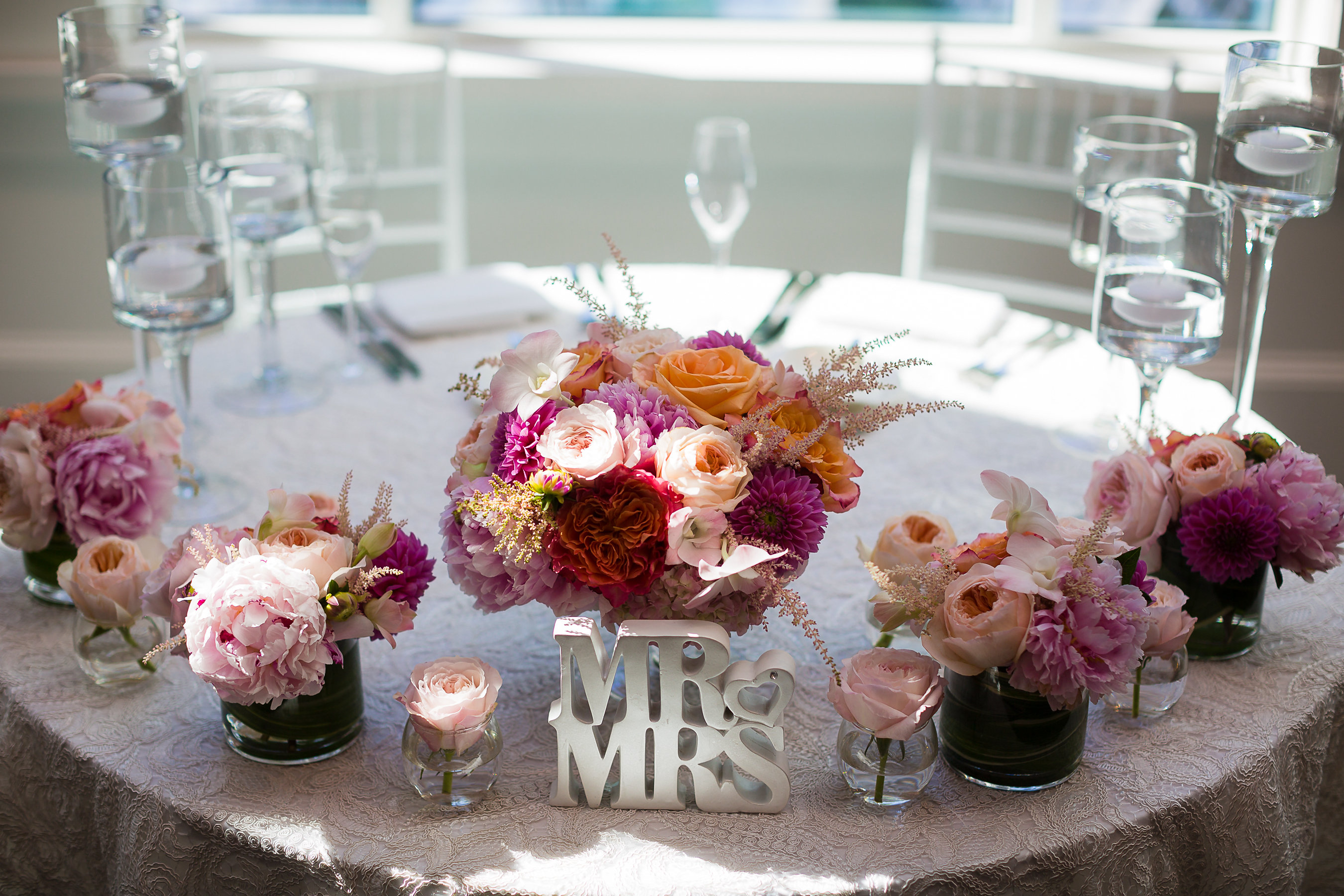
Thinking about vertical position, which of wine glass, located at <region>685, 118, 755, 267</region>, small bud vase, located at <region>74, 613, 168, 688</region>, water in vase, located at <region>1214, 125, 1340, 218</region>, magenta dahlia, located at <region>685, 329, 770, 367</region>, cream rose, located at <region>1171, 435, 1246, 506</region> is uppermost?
water in vase, located at <region>1214, 125, 1340, 218</region>

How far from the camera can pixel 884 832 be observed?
97 cm

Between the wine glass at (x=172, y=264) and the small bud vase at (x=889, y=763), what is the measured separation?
80 cm

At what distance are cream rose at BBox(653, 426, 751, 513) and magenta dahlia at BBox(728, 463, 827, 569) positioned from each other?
2 cm

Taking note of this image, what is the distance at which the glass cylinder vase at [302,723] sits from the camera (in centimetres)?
102

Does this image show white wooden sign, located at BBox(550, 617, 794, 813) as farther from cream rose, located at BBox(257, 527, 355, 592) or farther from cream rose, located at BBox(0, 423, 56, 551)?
cream rose, located at BBox(0, 423, 56, 551)

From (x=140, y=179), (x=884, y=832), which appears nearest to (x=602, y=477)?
(x=884, y=832)

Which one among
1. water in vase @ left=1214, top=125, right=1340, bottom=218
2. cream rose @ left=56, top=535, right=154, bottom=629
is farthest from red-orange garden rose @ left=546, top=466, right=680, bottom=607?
water in vase @ left=1214, top=125, right=1340, bottom=218

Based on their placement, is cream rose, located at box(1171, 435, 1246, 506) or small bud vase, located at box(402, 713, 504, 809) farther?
cream rose, located at box(1171, 435, 1246, 506)

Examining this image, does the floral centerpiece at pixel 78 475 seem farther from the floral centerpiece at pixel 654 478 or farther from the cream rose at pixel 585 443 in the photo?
the cream rose at pixel 585 443

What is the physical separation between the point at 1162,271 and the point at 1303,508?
1.11 feet

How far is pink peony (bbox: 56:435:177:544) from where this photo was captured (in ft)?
3.96

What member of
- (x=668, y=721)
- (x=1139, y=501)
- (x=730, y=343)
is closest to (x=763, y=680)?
(x=668, y=721)

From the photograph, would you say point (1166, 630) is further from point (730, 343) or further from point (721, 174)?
point (721, 174)

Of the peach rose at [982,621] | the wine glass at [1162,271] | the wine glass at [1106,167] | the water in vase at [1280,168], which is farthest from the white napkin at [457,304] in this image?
the peach rose at [982,621]
